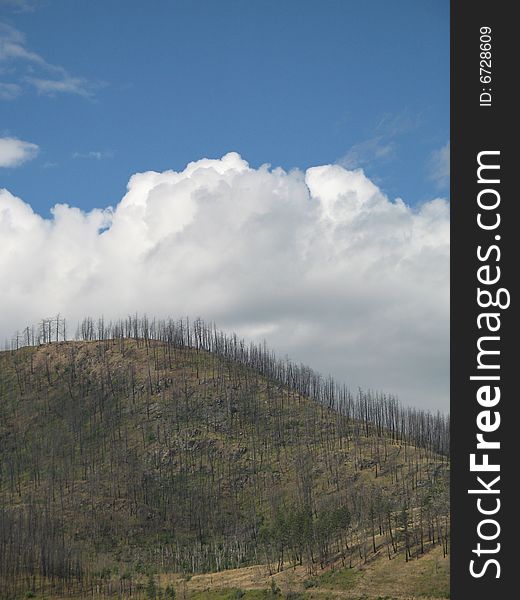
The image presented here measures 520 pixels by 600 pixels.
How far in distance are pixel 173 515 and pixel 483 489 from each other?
14662cm

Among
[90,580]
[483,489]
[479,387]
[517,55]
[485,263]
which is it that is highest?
[517,55]

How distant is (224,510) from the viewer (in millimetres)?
165750

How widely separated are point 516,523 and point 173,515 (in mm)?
146778

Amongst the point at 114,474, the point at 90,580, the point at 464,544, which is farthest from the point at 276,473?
the point at 464,544

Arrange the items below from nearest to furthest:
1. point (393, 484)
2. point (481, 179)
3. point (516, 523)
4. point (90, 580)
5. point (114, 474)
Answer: point (516, 523), point (481, 179), point (90, 580), point (393, 484), point (114, 474)

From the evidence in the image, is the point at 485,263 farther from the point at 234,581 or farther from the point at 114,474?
the point at 114,474

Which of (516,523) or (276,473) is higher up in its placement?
(516,523)

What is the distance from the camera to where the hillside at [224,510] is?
106 m

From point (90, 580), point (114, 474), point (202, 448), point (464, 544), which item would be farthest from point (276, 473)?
point (464, 544)

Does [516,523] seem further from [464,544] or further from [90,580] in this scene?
[90,580]

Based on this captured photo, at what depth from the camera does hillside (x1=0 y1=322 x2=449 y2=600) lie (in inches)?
4176

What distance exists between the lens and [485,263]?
2886cm

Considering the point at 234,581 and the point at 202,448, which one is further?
the point at 202,448

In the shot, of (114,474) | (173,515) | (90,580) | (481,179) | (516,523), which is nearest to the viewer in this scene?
(516,523)
